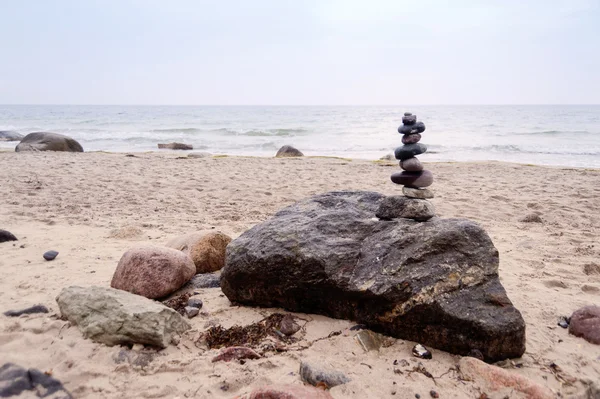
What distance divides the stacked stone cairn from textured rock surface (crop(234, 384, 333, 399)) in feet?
6.21

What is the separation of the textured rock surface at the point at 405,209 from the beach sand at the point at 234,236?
1115 mm

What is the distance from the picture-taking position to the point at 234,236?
5.89 m

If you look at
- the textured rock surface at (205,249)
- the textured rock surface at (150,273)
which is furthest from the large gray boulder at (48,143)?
the textured rock surface at (150,273)

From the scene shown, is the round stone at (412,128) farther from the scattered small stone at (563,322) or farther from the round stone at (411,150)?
the scattered small stone at (563,322)

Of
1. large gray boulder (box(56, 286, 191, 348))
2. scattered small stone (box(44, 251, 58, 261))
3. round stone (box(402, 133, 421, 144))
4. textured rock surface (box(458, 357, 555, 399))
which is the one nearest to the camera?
textured rock surface (box(458, 357, 555, 399))

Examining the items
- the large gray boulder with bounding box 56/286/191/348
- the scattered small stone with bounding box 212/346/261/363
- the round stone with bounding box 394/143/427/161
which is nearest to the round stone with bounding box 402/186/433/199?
the round stone with bounding box 394/143/427/161

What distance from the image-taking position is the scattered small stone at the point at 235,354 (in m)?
2.89

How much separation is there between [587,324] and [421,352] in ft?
4.52

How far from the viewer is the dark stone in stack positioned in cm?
374

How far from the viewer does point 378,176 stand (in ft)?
37.6

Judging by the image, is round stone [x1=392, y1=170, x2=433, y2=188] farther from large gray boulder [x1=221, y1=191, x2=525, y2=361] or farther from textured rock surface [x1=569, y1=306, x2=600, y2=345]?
textured rock surface [x1=569, y1=306, x2=600, y2=345]

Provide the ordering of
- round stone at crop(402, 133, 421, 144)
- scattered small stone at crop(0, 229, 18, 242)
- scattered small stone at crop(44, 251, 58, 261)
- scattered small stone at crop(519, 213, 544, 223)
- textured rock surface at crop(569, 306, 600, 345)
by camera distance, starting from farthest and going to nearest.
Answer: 1. scattered small stone at crop(519, 213, 544, 223)
2. scattered small stone at crop(0, 229, 18, 242)
3. scattered small stone at crop(44, 251, 58, 261)
4. round stone at crop(402, 133, 421, 144)
5. textured rock surface at crop(569, 306, 600, 345)

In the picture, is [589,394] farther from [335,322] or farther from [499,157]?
[499,157]

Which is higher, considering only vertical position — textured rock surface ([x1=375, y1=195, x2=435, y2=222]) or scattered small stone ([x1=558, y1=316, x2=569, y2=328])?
textured rock surface ([x1=375, y1=195, x2=435, y2=222])
